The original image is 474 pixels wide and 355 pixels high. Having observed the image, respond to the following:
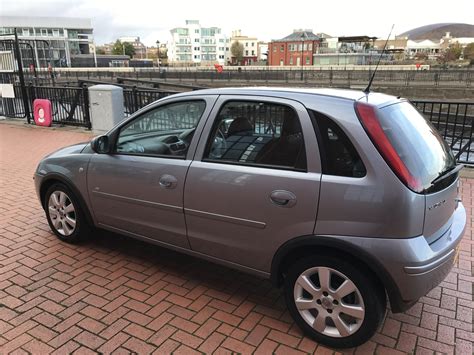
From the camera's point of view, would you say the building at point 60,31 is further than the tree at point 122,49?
No

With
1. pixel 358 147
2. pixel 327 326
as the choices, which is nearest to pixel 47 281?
pixel 327 326

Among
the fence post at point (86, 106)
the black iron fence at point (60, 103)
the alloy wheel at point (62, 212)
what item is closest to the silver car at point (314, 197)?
the alloy wheel at point (62, 212)

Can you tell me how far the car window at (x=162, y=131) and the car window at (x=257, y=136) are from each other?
0.27 m

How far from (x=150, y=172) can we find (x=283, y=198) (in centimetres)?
131

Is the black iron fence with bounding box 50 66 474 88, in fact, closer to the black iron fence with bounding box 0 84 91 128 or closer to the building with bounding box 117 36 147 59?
the black iron fence with bounding box 0 84 91 128

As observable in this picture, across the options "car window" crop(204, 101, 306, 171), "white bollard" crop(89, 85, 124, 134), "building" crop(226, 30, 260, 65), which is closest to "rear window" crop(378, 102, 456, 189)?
"car window" crop(204, 101, 306, 171)

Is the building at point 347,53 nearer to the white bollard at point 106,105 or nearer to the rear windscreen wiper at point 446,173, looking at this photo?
the white bollard at point 106,105

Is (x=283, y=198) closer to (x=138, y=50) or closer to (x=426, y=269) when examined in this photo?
(x=426, y=269)

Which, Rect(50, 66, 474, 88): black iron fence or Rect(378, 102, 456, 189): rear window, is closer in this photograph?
Rect(378, 102, 456, 189): rear window

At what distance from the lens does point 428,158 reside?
2.70 metres

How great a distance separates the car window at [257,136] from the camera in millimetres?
2764

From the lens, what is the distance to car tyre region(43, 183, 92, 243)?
4.20 meters

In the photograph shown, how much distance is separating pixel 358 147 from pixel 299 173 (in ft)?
1.37

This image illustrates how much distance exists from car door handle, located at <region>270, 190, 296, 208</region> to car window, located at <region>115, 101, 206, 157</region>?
0.95 m
